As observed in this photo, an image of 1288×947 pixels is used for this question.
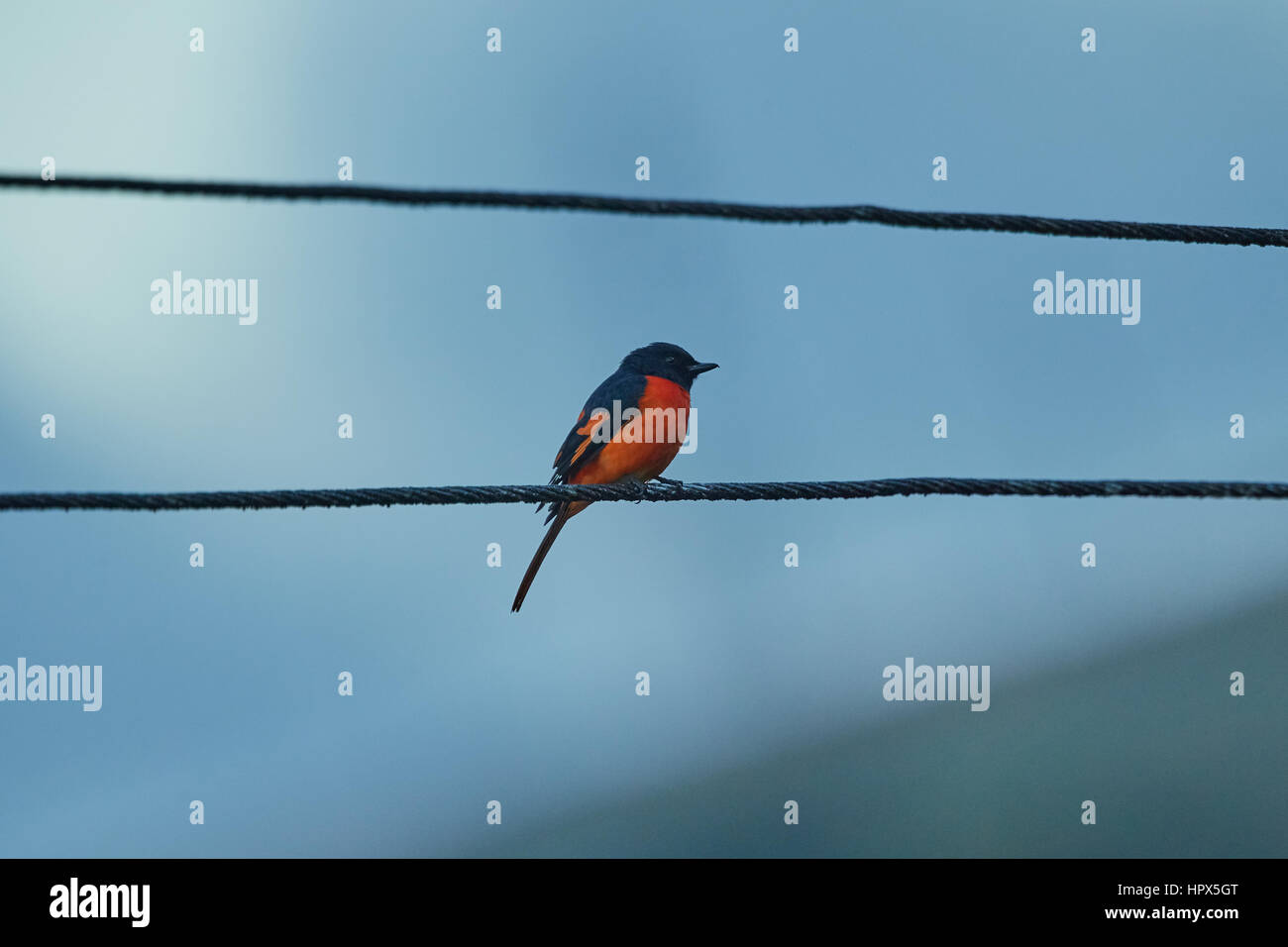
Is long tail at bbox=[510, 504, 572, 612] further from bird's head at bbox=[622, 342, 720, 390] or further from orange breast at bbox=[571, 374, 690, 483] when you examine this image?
bird's head at bbox=[622, 342, 720, 390]

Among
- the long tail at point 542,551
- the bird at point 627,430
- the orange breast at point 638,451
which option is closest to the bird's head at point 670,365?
the bird at point 627,430

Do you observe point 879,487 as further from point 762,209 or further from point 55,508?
point 55,508

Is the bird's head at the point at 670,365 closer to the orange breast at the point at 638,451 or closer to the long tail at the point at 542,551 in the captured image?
the orange breast at the point at 638,451

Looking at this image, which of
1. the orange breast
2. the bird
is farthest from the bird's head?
the orange breast

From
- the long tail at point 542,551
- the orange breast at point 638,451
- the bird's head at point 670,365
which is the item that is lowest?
the long tail at point 542,551

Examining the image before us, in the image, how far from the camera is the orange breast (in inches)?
212

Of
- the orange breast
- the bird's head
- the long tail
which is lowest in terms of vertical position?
the long tail

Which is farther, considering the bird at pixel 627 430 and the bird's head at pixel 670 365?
the bird's head at pixel 670 365

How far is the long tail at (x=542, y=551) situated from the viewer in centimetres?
508

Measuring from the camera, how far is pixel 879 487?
274cm

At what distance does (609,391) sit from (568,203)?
3.47 meters

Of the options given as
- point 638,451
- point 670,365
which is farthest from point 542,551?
point 670,365

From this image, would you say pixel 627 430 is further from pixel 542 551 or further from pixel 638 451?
pixel 542 551

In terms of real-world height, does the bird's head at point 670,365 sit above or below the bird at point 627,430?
above
